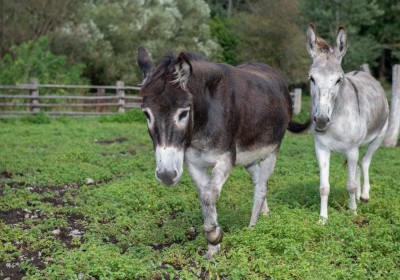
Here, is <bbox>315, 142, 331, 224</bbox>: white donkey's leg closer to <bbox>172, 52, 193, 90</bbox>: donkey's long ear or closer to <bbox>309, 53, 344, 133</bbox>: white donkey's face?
<bbox>309, 53, 344, 133</bbox>: white donkey's face

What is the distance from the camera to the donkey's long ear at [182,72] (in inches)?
174

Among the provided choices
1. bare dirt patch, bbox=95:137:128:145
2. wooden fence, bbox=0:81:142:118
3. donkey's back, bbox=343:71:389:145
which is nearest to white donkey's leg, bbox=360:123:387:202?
donkey's back, bbox=343:71:389:145

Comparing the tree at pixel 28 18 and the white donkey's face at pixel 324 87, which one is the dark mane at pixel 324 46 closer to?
the white donkey's face at pixel 324 87

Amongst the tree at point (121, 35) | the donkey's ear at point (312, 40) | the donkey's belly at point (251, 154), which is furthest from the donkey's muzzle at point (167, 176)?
the tree at point (121, 35)

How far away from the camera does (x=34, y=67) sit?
2111 cm

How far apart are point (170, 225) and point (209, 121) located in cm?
185

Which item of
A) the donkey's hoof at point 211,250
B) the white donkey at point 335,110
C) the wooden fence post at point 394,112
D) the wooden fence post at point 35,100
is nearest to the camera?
the donkey's hoof at point 211,250

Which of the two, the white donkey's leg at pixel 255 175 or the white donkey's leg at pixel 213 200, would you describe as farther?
the white donkey's leg at pixel 255 175

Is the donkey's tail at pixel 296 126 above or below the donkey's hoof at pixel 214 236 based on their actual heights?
Result: above

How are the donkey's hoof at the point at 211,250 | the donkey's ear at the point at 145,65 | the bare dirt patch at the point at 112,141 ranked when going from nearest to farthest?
the donkey's ear at the point at 145,65, the donkey's hoof at the point at 211,250, the bare dirt patch at the point at 112,141

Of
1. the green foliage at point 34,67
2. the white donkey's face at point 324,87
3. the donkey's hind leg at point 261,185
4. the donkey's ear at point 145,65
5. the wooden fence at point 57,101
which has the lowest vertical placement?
the wooden fence at point 57,101

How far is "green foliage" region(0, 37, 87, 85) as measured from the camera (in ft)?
67.1

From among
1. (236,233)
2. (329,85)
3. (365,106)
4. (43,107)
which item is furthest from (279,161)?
(43,107)

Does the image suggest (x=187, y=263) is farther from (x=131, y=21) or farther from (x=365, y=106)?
(x=131, y=21)
